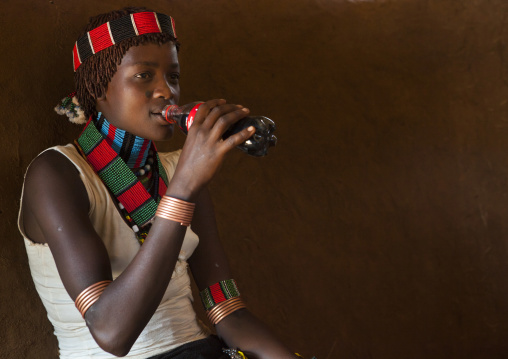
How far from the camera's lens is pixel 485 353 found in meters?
2.99

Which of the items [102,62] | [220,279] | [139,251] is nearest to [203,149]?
[139,251]

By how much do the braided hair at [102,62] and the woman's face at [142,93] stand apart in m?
0.02

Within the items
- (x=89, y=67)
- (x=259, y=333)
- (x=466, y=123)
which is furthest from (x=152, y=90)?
(x=466, y=123)

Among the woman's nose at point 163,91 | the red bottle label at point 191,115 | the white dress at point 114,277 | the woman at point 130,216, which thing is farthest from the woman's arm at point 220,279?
the red bottle label at point 191,115

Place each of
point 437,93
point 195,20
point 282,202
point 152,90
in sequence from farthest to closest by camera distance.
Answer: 1. point 437,93
2. point 282,202
3. point 195,20
4. point 152,90

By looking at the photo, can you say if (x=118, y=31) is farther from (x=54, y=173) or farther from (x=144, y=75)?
(x=54, y=173)

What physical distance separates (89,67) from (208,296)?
77 cm

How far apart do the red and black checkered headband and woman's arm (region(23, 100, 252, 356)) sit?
406 millimetres

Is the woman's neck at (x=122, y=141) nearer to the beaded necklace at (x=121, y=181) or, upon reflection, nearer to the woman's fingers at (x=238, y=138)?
the beaded necklace at (x=121, y=181)

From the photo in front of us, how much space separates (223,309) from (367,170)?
1193 mm

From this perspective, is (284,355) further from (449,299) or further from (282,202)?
(449,299)

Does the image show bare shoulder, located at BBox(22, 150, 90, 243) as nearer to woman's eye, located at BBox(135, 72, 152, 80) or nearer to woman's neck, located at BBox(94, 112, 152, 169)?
woman's neck, located at BBox(94, 112, 152, 169)

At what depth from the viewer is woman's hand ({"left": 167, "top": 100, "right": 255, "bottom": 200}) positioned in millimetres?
1406

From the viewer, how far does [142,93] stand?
1.67 meters
